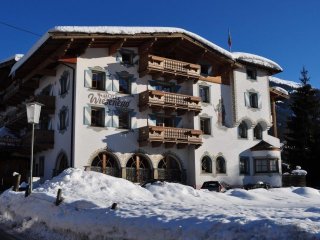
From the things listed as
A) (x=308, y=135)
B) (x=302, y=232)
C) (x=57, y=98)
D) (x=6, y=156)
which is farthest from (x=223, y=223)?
(x=308, y=135)

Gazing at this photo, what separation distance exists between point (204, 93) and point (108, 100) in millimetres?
9190

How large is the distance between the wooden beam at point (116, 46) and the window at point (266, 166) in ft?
52.9

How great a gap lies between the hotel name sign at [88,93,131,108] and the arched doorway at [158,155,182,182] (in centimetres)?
533

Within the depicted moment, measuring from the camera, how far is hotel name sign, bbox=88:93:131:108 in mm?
29469

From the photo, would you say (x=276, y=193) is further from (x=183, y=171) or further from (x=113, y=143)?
(x=113, y=143)

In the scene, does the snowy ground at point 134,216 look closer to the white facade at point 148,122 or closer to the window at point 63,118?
the white facade at point 148,122

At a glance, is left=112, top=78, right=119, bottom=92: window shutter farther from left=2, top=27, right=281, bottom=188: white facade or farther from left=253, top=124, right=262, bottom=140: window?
left=253, top=124, right=262, bottom=140: window

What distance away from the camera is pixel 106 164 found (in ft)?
96.5

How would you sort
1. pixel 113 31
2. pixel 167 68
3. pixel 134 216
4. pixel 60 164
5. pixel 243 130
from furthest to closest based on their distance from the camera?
pixel 243 130 → pixel 167 68 → pixel 60 164 → pixel 113 31 → pixel 134 216

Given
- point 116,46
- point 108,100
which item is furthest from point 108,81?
point 116,46

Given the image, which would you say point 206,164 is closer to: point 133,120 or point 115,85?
point 133,120

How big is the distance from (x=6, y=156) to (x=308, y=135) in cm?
3178

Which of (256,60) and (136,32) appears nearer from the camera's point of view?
(136,32)

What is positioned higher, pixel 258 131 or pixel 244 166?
pixel 258 131
